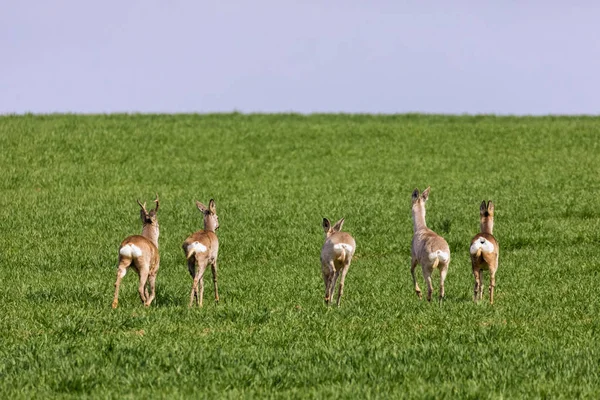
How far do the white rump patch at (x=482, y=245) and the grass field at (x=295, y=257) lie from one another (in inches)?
34.7

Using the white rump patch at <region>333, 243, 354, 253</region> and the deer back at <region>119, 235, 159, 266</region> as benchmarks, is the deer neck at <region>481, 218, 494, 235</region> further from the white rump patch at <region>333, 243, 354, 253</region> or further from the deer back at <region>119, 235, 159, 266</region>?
the deer back at <region>119, 235, 159, 266</region>

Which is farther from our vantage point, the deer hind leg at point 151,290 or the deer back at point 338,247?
the deer back at point 338,247

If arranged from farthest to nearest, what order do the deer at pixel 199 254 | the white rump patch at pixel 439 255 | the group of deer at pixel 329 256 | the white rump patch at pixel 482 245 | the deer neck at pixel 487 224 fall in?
1. the deer neck at pixel 487 224
2. the white rump patch at pixel 482 245
3. the deer at pixel 199 254
4. the white rump patch at pixel 439 255
5. the group of deer at pixel 329 256

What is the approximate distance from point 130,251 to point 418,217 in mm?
5116

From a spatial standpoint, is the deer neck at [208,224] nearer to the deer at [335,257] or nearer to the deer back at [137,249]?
the deer back at [137,249]

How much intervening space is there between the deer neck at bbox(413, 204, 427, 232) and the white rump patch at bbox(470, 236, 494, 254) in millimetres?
1159

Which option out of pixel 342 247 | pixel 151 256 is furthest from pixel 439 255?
pixel 151 256

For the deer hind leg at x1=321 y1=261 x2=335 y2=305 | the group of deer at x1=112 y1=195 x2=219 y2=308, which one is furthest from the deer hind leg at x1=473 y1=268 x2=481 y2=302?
the group of deer at x1=112 y1=195 x2=219 y2=308

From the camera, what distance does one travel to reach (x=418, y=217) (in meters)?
17.0

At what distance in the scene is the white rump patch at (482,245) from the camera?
622 inches

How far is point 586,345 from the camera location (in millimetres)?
11805

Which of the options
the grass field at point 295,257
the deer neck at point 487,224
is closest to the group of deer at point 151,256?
the grass field at point 295,257

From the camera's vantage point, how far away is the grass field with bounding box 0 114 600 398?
33.9 feet

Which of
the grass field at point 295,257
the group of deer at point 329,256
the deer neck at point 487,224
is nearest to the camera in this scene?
the grass field at point 295,257
